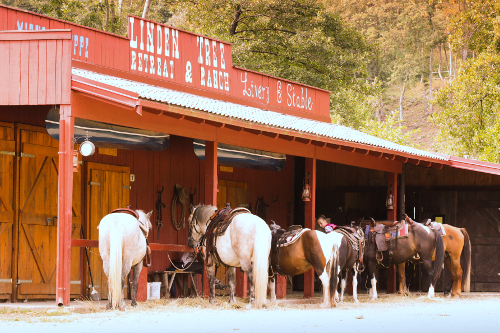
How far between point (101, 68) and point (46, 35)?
2829 mm

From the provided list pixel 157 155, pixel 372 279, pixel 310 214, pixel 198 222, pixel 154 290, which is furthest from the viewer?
pixel 372 279

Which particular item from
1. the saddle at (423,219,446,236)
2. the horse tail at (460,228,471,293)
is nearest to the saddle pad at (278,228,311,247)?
the saddle at (423,219,446,236)

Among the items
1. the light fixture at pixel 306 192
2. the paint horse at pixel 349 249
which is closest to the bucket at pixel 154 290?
the paint horse at pixel 349 249

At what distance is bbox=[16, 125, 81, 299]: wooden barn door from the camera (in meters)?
9.91

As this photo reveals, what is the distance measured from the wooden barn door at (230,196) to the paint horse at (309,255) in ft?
10.00

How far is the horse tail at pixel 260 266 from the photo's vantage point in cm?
920

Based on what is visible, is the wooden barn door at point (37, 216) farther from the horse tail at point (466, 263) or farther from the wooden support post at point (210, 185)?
the horse tail at point (466, 263)

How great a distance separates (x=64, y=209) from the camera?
8.31m

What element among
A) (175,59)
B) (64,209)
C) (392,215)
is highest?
(175,59)

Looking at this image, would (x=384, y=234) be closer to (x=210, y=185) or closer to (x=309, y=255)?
(x=309, y=255)

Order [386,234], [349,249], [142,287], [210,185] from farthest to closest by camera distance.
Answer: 1. [386,234]
2. [349,249]
3. [210,185]
4. [142,287]

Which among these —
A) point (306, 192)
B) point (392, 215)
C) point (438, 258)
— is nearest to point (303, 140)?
point (306, 192)

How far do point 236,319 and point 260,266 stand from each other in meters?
1.74

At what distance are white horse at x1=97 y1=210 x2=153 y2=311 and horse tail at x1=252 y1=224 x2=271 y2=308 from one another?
1.60 meters
